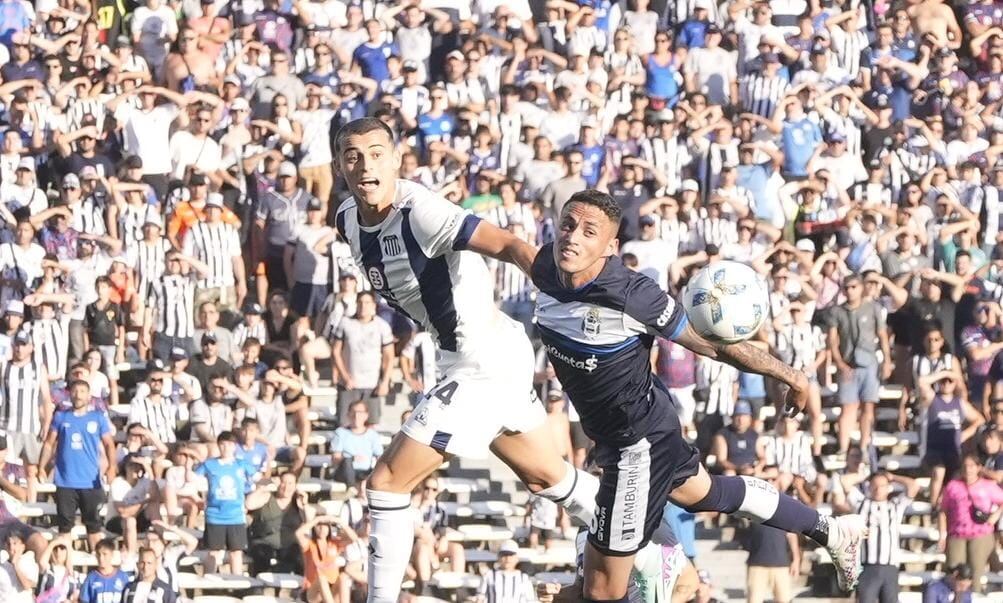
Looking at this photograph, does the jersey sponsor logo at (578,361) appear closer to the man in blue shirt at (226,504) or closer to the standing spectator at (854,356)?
the man in blue shirt at (226,504)

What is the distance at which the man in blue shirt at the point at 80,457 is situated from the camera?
17312mm

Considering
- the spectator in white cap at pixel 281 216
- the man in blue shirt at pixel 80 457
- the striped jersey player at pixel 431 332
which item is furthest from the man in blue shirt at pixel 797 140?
the striped jersey player at pixel 431 332

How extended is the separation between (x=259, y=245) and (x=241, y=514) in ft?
11.5

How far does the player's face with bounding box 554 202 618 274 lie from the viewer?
9992mm

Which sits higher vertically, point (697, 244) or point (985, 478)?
point (697, 244)

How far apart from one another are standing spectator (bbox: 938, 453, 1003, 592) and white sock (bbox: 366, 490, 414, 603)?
8.41 m

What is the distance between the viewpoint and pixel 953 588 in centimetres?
1703

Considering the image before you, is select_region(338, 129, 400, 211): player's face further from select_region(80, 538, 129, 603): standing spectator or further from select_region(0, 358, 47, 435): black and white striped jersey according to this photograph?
select_region(0, 358, 47, 435): black and white striped jersey

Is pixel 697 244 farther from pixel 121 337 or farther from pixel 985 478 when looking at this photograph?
pixel 121 337

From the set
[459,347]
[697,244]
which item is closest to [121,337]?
[697,244]

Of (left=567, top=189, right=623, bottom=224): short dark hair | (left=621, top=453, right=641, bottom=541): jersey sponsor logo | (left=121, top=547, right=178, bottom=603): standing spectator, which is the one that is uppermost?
(left=567, top=189, right=623, bottom=224): short dark hair

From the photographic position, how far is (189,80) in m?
20.7

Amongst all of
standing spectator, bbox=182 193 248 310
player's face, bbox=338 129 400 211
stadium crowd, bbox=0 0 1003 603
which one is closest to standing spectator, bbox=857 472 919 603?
stadium crowd, bbox=0 0 1003 603

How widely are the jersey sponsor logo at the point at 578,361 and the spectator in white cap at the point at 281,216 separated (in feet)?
29.3
